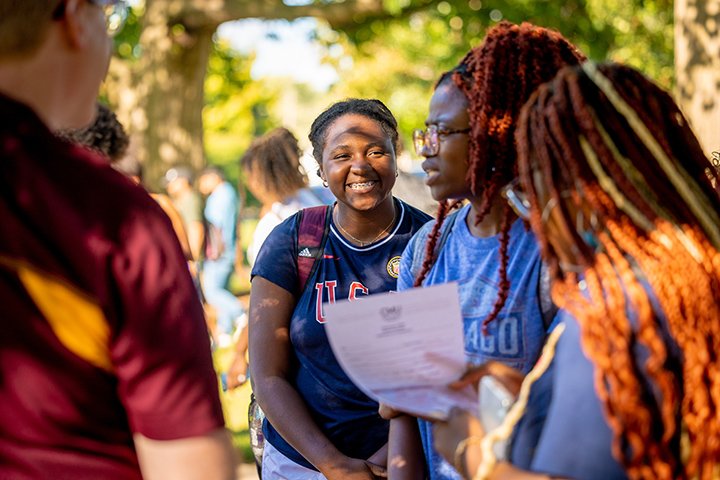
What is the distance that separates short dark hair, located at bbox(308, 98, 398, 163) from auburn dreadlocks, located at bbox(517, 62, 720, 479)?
169 centimetres

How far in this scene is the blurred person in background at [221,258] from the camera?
35.6 feet

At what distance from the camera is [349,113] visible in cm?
379

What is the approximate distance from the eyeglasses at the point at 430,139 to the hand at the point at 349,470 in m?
1.13

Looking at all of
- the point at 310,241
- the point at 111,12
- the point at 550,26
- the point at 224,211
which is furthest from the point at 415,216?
Result: the point at 550,26

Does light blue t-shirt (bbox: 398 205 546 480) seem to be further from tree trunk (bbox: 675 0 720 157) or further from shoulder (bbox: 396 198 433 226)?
tree trunk (bbox: 675 0 720 157)

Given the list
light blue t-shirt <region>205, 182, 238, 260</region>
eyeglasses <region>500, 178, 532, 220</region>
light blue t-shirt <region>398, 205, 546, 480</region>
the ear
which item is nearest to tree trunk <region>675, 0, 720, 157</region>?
light blue t-shirt <region>398, 205, 546, 480</region>

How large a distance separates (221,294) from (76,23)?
9257 mm

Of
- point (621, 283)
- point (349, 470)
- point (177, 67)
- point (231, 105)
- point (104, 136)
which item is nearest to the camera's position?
point (621, 283)

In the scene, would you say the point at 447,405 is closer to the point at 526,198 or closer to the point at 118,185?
the point at 526,198

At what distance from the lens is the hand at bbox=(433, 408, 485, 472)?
2.21 meters

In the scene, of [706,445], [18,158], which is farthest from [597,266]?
[18,158]

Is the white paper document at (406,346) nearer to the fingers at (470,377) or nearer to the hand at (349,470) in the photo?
the fingers at (470,377)

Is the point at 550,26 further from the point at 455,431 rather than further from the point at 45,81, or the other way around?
the point at 45,81

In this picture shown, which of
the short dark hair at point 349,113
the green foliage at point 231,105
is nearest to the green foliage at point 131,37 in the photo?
the green foliage at point 231,105
